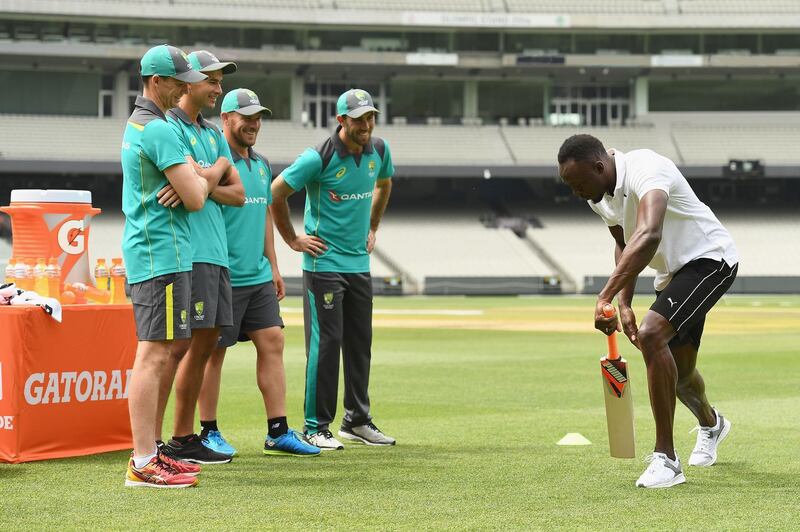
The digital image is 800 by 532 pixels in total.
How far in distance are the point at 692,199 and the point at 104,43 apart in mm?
52153

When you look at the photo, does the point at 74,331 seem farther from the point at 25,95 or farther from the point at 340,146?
the point at 25,95

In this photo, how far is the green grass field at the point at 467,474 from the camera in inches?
219

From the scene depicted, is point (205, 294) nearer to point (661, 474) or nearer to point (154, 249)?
point (154, 249)

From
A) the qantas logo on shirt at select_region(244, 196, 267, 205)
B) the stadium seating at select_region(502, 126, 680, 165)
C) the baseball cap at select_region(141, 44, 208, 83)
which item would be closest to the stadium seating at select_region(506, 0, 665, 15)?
the stadium seating at select_region(502, 126, 680, 165)

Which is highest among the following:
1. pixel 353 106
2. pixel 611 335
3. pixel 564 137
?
pixel 353 106

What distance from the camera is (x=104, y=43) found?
55312mm

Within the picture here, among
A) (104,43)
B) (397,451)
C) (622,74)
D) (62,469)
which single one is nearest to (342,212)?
(397,451)

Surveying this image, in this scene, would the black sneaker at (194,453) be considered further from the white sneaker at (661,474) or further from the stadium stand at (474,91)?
the stadium stand at (474,91)

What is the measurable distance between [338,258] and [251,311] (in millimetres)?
Result: 895

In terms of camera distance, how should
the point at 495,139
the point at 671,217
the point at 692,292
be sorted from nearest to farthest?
the point at 692,292
the point at 671,217
the point at 495,139

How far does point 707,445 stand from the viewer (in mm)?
7309

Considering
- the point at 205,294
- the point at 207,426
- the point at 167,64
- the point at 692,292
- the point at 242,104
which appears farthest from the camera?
the point at 242,104

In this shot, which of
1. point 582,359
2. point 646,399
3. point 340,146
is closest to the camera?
point 340,146

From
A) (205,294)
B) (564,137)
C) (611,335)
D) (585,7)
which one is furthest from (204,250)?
(585,7)
